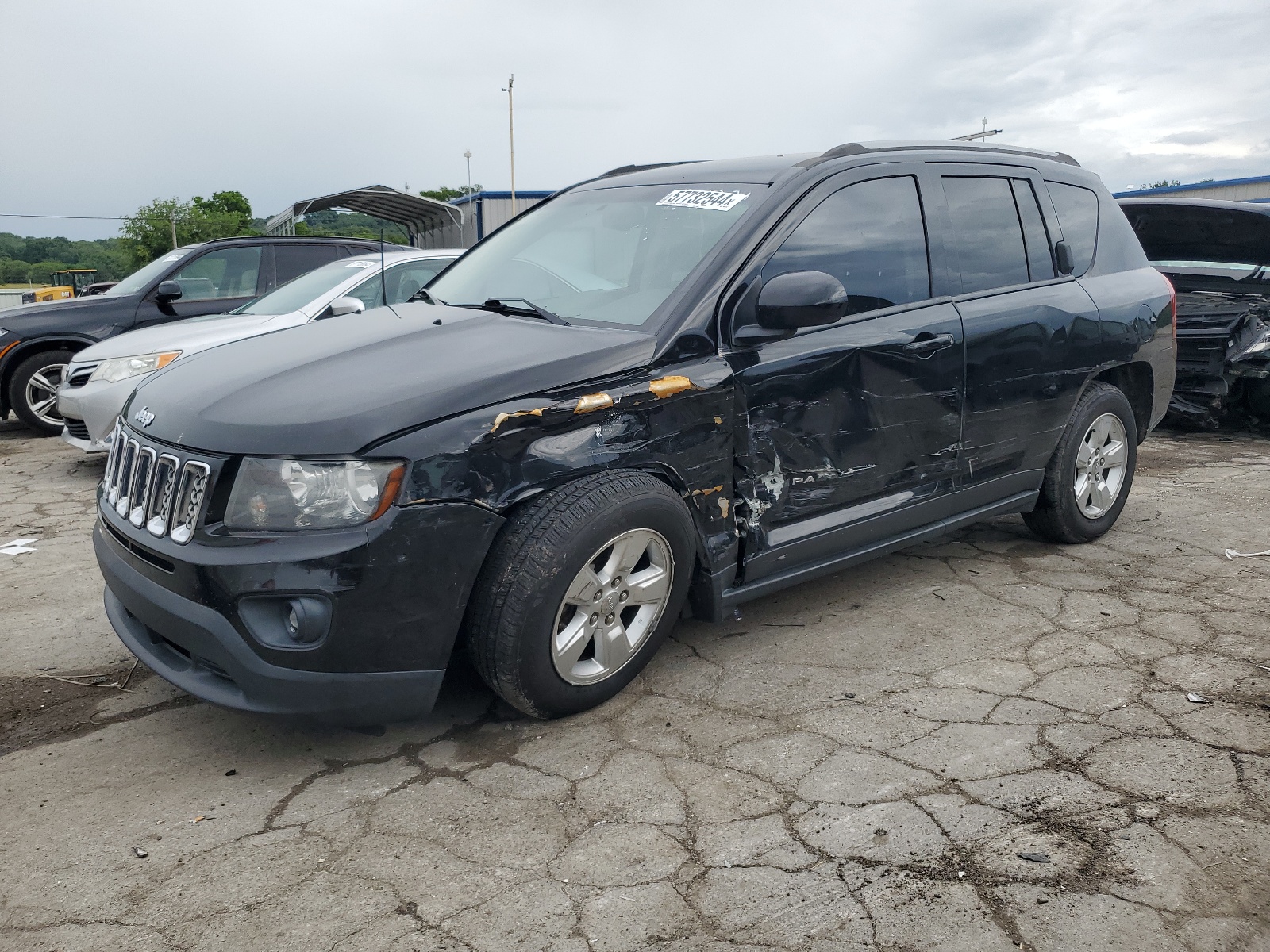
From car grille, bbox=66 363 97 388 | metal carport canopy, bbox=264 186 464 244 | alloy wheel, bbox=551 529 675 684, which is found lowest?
alloy wheel, bbox=551 529 675 684

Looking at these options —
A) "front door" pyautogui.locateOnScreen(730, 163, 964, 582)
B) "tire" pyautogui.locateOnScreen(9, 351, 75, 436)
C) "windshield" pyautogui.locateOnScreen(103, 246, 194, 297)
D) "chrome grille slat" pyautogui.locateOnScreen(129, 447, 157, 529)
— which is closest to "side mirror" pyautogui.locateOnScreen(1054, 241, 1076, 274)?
"front door" pyautogui.locateOnScreen(730, 163, 964, 582)

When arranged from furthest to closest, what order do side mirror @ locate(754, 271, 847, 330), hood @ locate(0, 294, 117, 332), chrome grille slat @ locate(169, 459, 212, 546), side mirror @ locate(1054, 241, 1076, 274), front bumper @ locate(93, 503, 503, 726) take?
hood @ locate(0, 294, 117, 332)
side mirror @ locate(1054, 241, 1076, 274)
side mirror @ locate(754, 271, 847, 330)
chrome grille slat @ locate(169, 459, 212, 546)
front bumper @ locate(93, 503, 503, 726)

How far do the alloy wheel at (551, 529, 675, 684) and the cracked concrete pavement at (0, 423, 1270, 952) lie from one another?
0.64 ft

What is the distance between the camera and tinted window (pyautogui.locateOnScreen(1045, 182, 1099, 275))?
439 cm

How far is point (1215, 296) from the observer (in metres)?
7.61

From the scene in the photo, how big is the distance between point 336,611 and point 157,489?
0.70m

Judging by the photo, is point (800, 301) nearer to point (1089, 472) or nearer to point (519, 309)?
point (519, 309)

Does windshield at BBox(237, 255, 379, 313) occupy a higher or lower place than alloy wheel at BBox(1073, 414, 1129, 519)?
higher

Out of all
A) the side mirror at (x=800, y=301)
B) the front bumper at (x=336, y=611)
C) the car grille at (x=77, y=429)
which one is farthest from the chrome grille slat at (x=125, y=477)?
the car grille at (x=77, y=429)

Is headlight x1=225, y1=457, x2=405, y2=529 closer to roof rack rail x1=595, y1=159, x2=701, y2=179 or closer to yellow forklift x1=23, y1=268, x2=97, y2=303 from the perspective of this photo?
roof rack rail x1=595, y1=159, x2=701, y2=179

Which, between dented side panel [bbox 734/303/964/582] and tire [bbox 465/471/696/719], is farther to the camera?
dented side panel [bbox 734/303/964/582]

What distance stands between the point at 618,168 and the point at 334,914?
322 centimetres

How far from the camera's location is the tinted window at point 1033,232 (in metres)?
4.17

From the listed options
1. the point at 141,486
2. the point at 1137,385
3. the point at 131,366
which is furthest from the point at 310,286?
the point at 1137,385
